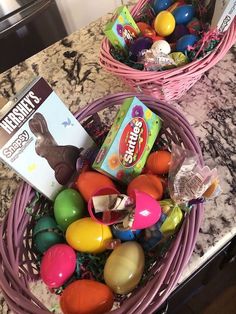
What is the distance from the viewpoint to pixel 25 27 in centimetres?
123

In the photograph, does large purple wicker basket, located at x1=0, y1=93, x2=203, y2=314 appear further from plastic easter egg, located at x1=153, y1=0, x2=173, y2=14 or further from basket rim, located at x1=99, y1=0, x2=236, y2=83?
plastic easter egg, located at x1=153, y1=0, x2=173, y2=14

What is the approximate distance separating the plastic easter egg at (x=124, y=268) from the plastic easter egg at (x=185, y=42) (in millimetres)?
488

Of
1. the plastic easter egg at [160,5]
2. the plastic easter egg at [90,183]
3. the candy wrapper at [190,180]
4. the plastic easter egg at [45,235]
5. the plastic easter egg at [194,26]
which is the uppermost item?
the plastic easter egg at [160,5]

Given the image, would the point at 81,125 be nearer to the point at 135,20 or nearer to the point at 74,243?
the point at 74,243

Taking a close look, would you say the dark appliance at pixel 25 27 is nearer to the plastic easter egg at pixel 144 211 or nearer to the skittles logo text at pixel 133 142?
the skittles logo text at pixel 133 142

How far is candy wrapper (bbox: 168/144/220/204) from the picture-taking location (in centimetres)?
59

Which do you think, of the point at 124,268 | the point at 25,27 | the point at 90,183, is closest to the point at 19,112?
the point at 90,183

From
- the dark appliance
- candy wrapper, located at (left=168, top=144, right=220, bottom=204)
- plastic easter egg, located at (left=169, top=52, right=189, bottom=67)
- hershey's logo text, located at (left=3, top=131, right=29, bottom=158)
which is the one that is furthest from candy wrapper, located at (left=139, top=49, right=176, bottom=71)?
the dark appliance

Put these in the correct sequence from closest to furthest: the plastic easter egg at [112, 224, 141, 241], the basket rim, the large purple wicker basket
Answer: the large purple wicker basket
the plastic easter egg at [112, 224, 141, 241]
the basket rim

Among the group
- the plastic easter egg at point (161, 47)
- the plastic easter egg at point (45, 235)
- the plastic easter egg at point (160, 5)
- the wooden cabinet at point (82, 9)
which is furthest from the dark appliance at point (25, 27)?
the plastic easter egg at point (45, 235)

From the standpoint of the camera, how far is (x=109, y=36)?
82 cm

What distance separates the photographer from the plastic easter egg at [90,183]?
26.1 inches

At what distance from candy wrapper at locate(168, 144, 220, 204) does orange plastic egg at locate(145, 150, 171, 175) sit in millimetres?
35

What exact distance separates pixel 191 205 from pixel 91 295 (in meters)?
0.22
